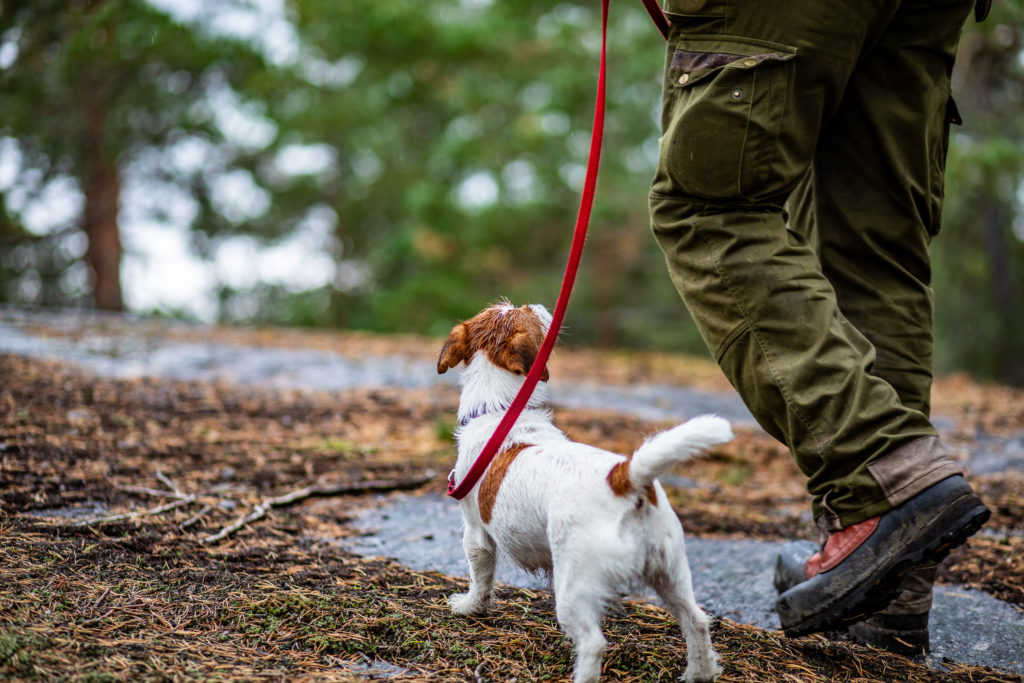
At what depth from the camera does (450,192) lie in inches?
529

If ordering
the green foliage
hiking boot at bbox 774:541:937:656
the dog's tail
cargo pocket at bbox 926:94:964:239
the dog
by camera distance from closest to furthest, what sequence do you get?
the dog's tail < the dog < hiking boot at bbox 774:541:937:656 < cargo pocket at bbox 926:94:964:239 < the green foliage

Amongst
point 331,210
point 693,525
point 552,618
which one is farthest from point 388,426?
point 331,210

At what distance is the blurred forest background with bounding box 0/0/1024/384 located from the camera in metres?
11.1

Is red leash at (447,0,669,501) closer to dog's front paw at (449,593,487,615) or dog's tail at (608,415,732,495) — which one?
dog's front paw at (449,593,487,615)

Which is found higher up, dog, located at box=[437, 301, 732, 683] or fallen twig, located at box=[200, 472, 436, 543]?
dog, located at box=[437, 301, 732, 683]

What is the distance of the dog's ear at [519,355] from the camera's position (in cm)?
262

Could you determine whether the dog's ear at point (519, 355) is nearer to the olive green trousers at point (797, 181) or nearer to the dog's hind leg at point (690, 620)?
the olive green trousers at point (797, 181)

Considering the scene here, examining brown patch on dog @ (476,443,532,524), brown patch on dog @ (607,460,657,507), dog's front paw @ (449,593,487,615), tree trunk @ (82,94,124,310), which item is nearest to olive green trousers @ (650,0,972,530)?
brown patch on dog @ (607,460,657,507)

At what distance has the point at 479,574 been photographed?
253 centimetres

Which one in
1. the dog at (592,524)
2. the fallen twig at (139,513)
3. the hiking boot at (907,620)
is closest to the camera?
the dog at (592,524)

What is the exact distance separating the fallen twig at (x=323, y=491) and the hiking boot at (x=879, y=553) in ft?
6.61

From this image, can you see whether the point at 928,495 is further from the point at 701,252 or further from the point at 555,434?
the point at 555,434

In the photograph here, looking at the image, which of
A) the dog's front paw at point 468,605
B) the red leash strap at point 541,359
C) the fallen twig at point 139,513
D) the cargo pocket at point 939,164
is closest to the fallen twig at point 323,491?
the fallen twig at point 139,513

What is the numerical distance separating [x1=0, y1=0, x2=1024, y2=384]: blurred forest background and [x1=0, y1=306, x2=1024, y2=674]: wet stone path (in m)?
4.06
